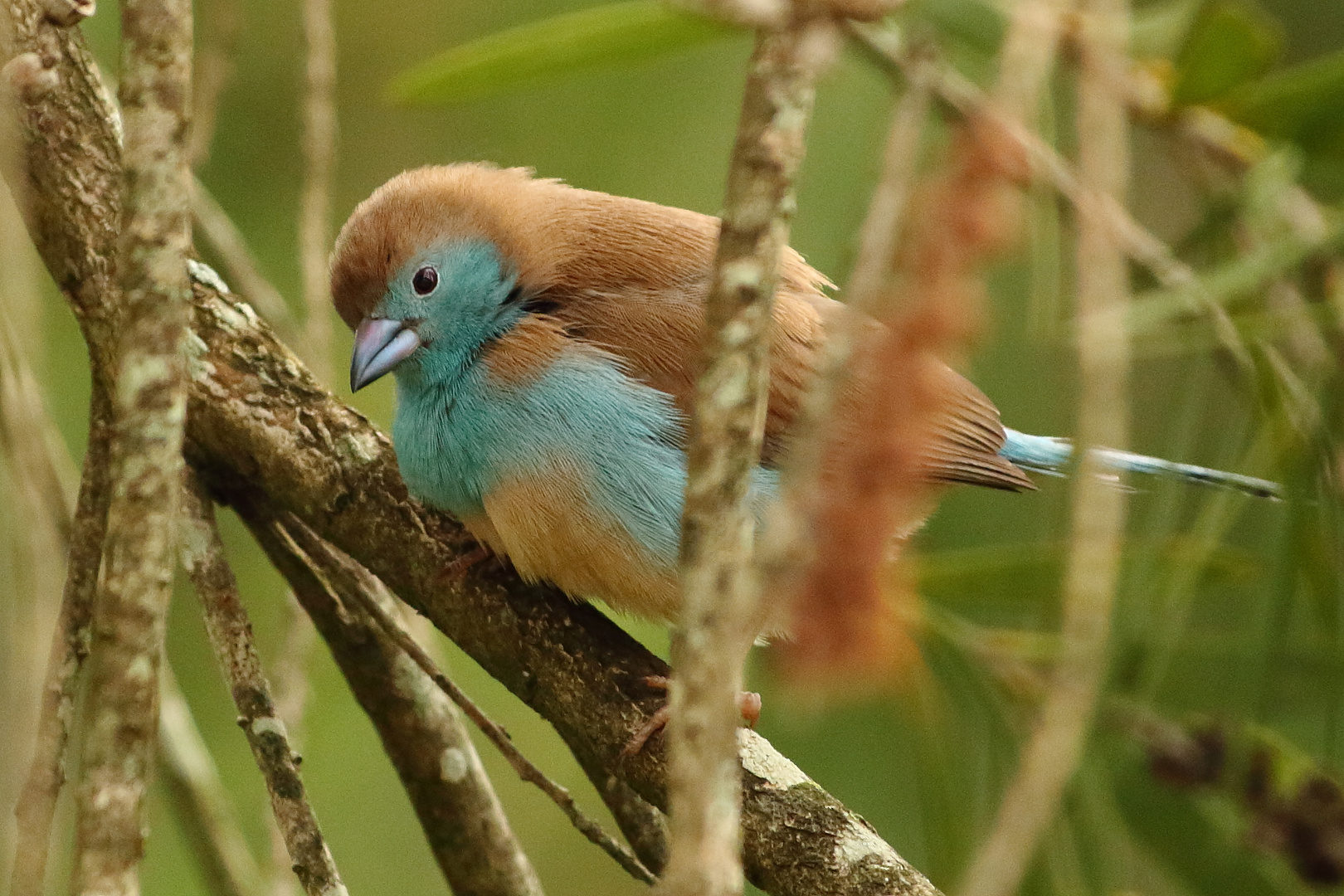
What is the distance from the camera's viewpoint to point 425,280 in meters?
3.28

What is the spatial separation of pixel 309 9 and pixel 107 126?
532 mm

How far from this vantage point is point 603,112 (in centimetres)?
591

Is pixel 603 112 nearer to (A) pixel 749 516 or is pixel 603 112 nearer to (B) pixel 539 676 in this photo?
(B) pixel 539 676

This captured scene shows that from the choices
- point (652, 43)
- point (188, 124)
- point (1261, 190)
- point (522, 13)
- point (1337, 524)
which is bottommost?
point (1337, 524)

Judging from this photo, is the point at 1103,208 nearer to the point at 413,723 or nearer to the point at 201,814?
the point at 413,723

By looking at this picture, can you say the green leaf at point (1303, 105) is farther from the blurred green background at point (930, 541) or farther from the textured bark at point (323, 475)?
the textured bark at point (323, 475)

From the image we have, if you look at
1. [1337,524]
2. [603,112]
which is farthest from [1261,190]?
[603,112]

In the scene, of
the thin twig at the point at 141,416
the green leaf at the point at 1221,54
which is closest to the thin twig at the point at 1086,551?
the thin twig at the point at 141,416

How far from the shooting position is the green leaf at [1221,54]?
3.22m

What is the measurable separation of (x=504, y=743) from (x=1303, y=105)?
2259mm

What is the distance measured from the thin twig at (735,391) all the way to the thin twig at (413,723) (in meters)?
1.54

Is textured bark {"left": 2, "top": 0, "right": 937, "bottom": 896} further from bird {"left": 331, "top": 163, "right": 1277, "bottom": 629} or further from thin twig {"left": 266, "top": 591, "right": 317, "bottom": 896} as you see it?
thin twig {"left": 266, "top": 591, "right": 317, "bottom": 896}

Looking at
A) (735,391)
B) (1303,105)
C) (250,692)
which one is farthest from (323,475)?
(1303,105)

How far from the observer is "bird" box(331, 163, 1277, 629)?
9.21ft
